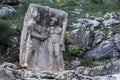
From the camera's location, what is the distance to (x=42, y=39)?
18688mm

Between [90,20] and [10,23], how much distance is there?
3.65 meters

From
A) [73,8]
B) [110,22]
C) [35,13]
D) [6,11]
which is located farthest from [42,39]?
[73,8]

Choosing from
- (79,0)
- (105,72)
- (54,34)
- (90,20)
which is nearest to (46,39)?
(54,34)

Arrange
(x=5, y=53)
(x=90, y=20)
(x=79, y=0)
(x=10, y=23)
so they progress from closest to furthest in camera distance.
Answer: (x=5, y=53), (x=10, y=23), (x=90, y=20), (x=79, y=0)

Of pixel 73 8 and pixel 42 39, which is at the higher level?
pixel 42 39

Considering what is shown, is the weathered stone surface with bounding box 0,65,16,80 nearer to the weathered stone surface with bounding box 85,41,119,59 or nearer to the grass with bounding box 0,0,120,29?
the weathered stone surface with bounding box 85,41,119,59

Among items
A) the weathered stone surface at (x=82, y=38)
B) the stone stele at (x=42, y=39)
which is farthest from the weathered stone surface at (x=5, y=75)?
the weathered stone surface at (x=82, y=38)

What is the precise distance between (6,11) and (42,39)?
6.70 meters

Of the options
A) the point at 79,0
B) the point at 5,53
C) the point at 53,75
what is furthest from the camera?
the point at 79,0

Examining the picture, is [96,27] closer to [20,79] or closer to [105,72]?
[105,72]

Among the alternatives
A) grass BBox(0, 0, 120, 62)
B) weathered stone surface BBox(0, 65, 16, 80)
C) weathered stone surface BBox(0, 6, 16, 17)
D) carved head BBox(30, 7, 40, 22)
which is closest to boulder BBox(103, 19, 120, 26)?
grass BBox(0, 0, 120, 62)

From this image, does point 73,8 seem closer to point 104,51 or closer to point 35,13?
point 104,51

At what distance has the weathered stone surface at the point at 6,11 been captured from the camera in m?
24.6

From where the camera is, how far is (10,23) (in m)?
22.7
